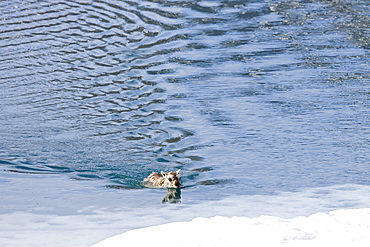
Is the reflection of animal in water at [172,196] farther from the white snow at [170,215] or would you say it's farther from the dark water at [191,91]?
the dark water at [191,91]

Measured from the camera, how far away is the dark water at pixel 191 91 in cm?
1166

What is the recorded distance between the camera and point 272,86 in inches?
621

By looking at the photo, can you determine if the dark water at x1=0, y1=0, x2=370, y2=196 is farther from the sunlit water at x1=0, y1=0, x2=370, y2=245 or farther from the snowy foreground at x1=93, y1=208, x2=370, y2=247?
the snowy foreground at x1=93, y1=208, x2=370, y2=247

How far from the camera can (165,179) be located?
34.7 ft

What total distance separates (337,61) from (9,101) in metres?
8.29

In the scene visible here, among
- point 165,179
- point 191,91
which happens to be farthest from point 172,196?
point 191,91

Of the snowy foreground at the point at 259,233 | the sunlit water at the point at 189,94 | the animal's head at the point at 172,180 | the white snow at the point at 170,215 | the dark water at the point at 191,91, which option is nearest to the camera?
the snowy foreground at the point at 259,233

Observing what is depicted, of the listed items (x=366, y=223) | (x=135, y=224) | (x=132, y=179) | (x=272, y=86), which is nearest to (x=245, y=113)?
(x=272, y=86)

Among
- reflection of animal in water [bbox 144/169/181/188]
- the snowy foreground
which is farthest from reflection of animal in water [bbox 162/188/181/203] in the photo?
the snowy foreground

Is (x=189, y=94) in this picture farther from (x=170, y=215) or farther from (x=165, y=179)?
(x=170, y=215)

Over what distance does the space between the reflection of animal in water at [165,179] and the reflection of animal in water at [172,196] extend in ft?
0.26

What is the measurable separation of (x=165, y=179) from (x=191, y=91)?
5.42 metres

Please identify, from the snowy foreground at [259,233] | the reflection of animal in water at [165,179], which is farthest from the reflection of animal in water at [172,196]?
the snowy foreground at [259,233]

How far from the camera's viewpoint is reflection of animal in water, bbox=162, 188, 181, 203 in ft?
32.9
